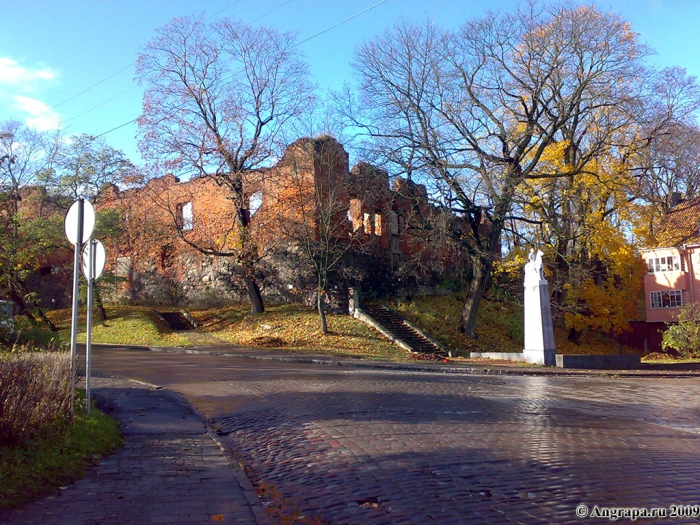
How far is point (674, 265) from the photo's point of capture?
43.9 m

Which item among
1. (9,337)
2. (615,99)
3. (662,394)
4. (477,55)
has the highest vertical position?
(477,55)

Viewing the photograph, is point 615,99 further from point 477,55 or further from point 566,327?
point 566,327

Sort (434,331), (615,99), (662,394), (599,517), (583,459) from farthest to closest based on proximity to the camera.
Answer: (434,331) → (615,99) → (662,394) → (583,459) → (599,517)

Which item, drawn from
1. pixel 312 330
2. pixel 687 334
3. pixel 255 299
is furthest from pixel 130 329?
pixel 687 334

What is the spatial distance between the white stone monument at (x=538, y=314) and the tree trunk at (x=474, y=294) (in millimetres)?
6401

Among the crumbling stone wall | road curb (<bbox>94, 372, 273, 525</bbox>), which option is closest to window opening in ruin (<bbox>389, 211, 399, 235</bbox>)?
the crumbling stone wall

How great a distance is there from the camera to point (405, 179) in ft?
96.5

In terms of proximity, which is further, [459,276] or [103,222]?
[459,276]

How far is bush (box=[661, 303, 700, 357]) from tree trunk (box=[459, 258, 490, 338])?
8106 mm

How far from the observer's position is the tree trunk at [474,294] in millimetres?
29875

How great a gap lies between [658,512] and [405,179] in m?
24.9

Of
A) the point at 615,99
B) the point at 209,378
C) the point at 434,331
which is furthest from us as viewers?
the point at 434,331

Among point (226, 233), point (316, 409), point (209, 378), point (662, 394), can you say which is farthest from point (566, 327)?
point (316, 409)

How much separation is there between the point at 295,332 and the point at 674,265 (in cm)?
→ 2883
